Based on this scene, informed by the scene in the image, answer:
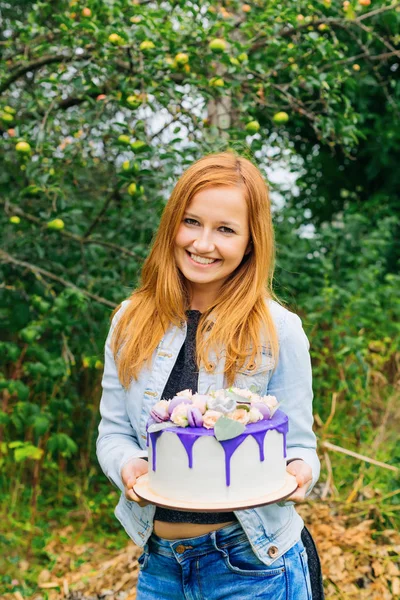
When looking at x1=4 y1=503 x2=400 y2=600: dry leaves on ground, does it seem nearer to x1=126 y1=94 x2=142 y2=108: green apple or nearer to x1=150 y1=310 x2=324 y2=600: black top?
x1=150 y1=310 x2=324 y2=600: black top

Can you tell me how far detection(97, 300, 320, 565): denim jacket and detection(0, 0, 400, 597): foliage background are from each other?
2.83ft

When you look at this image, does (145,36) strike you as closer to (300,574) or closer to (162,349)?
(162,349)

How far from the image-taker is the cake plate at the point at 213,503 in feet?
3.78

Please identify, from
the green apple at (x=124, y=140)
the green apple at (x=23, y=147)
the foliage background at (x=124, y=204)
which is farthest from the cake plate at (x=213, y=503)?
the green apple at (x=23, y=147)

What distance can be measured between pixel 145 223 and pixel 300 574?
1839 millimetres

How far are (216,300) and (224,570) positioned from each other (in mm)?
558

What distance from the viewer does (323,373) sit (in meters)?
3.72

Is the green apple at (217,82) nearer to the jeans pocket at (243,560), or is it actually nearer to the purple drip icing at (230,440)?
the purple drip icing at (230,440)

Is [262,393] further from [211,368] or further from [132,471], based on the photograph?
[132,471]

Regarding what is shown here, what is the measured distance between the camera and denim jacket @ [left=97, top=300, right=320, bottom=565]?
4.42 ft

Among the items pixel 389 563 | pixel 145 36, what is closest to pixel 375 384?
pixel 389 563

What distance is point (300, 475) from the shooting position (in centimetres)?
131

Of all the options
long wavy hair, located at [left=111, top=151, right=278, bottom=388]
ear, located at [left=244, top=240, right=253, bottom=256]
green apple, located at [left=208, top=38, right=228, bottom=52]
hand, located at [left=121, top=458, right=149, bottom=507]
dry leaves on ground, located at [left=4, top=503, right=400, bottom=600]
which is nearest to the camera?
hand, located at [left=121, top=458, right=149, bottom=507]

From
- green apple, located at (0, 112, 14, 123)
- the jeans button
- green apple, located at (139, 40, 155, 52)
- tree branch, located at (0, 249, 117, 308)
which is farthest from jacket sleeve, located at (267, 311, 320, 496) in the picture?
green apple, located at (0, 112, 14, 123)
